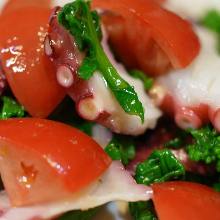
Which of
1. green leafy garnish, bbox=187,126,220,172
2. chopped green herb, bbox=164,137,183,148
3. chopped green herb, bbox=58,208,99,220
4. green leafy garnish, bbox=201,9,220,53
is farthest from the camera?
green leafy garnish, bbox=201,9,220,53

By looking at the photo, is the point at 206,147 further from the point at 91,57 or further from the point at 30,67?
the point at 30,67

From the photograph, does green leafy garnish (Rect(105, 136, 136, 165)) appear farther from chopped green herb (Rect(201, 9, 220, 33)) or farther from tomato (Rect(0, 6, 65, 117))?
chopped green herb (Rect(201, 9, 220, 33))

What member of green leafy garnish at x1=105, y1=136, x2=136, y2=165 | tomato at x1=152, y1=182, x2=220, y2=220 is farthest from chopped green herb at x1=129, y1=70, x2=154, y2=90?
tomato at x1=152, y1=182, x2=220, y2=220

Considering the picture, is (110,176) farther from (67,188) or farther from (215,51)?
(215,51)

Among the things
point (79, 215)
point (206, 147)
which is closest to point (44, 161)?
point (79, 215)

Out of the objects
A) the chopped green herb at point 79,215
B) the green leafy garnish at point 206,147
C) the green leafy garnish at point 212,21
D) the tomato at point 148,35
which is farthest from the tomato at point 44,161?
the green leafy garnish at point 212,21

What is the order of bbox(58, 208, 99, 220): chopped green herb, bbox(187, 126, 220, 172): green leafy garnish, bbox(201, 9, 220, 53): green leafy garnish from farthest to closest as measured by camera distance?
bbox(201, 9, 220, 53): green leafy garnish, bbox(187, 126, 220, 172): green leafy garnish, bbox(58, 208, 99, 220): chopped green herb

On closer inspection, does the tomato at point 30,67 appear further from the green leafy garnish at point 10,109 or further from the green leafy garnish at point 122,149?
the green leafy garnish at point 122,149
